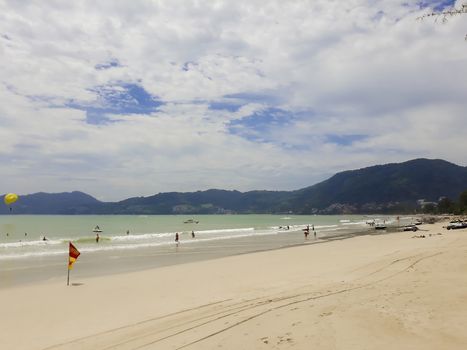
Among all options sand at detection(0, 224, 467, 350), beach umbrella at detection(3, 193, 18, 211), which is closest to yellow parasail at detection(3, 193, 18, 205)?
beach umbrella at detection(3, 193, 18, 211)

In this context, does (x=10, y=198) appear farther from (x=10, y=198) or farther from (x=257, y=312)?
(x=257, y=312)

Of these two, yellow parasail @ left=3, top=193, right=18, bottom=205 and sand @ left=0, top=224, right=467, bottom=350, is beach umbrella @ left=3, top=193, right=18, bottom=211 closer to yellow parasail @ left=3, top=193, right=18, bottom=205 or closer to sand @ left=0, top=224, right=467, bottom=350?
yellow parasail @ left=3, top=193, right=18, bottom=205

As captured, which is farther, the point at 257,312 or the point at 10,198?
the point at 10,198

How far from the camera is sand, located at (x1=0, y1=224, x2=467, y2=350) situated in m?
7.24

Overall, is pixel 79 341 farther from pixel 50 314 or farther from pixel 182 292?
pixel 182 292

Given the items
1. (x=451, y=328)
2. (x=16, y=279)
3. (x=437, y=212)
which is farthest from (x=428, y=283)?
(x=437, y=212)

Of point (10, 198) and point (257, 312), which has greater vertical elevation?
point (10, 198)

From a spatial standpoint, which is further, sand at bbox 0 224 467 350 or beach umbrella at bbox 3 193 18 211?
beach umbrella at bbox 3 193 18 211

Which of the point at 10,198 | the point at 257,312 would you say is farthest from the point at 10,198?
the point at 257,312

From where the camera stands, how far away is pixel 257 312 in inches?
372

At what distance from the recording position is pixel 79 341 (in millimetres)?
8727

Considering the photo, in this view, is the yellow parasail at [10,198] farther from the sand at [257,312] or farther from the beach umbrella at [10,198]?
the sand at [257,312]

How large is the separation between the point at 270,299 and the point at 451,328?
5006mm

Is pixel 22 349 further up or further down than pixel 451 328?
further down
